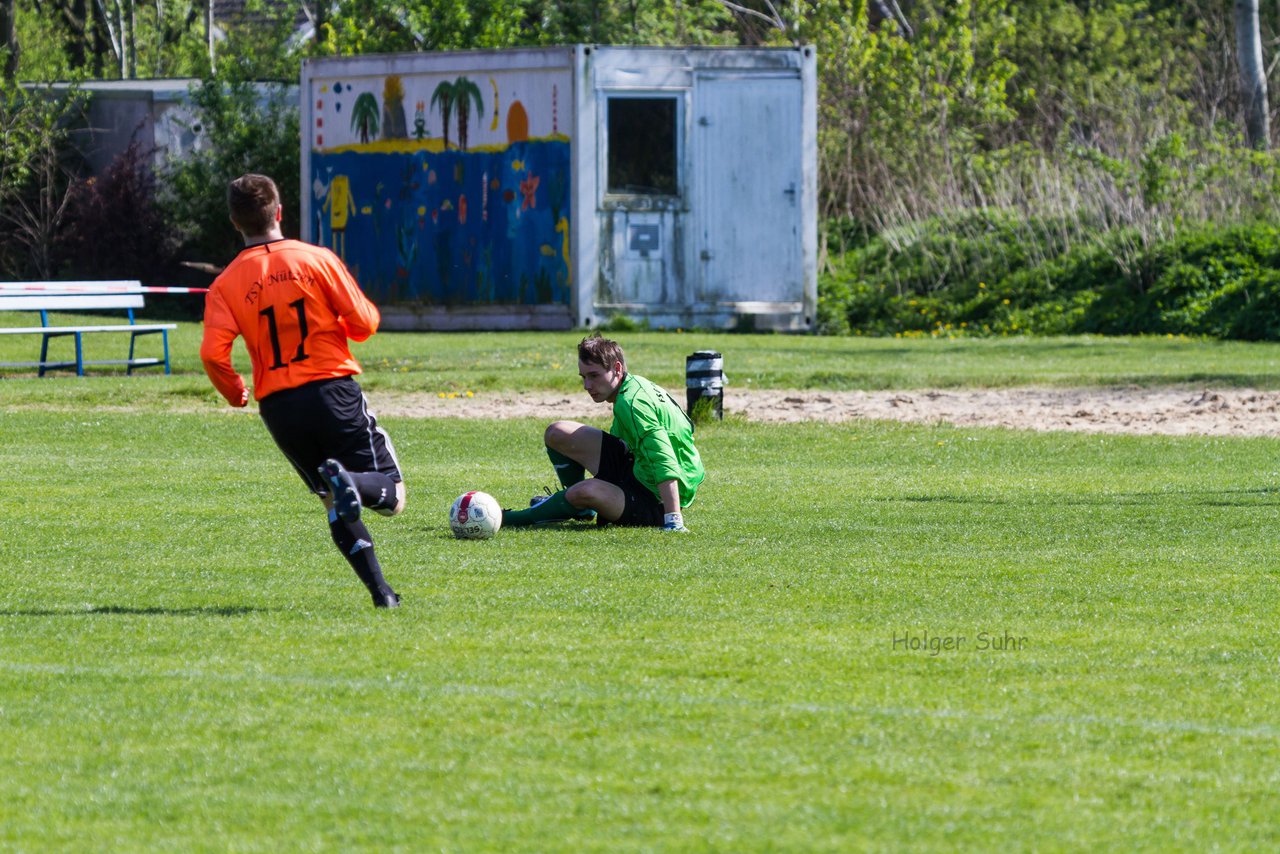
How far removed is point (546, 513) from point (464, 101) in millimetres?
16764

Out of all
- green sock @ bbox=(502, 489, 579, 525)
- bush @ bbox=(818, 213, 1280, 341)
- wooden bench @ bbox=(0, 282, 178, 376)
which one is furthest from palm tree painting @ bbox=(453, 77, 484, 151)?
green sock @ bbox=(502, 489, 579, 525)

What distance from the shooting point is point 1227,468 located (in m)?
12.5

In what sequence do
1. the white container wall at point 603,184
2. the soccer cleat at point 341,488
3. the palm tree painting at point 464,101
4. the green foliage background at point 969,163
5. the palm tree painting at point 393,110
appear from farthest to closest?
the palm tree painting at point 393,110
the palm tree painting at point 464,101
the green foliage background at point 969,163
the white container wall at point 603,184
the soccer cleat at point 341,488

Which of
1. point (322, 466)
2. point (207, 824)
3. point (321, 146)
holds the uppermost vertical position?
point (321, 146)

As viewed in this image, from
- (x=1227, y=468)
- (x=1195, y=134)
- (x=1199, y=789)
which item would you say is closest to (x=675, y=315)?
(x=1195, y=134)

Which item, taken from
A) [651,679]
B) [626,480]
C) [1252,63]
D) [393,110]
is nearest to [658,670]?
[651,679]

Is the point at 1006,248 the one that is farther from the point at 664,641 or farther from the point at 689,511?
the point at 664,641

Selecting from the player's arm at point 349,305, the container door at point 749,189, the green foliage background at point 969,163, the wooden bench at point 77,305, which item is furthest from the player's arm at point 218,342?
the green foliage background at point 969,163

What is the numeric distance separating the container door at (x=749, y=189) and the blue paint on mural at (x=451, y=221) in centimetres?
187

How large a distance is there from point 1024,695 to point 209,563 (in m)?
4.05

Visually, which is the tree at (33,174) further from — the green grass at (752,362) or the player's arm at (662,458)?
the player's arm at (662,458)

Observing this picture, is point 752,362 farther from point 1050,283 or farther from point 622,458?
point 622,458

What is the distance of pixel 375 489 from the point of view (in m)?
7.17

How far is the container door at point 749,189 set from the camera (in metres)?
25.2
